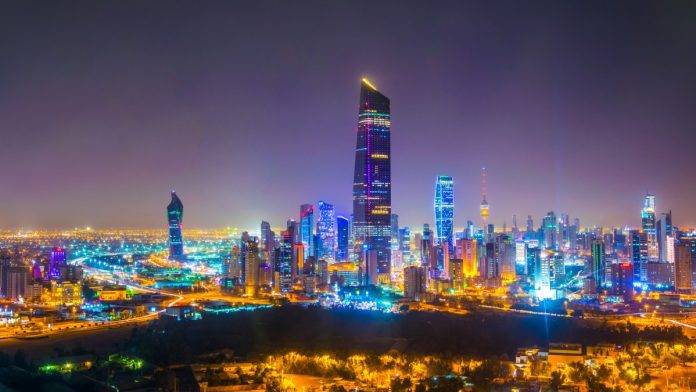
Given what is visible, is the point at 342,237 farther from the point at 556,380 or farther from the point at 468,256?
the point at 556,380

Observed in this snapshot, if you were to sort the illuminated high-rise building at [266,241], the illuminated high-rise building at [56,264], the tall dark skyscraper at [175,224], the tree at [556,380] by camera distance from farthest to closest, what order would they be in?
the tall dark skyscraper at [175,224]
the illuminated high-rise building at [266,241]
the illuminated high-rise building at [56,264]
the tree at [556,380]

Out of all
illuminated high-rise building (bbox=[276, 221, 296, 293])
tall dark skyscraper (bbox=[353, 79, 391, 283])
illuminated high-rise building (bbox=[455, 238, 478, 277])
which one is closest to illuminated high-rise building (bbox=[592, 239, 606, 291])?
illuminated high-rise building (bbox=[455, 238, 478, 277])

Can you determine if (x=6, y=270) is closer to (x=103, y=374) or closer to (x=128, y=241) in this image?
(x=103, y=374)

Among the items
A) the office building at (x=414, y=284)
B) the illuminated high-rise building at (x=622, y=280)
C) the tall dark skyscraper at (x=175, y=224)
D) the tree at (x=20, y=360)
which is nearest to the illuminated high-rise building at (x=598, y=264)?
the illuminated high-rise building at (x=622, y=280)

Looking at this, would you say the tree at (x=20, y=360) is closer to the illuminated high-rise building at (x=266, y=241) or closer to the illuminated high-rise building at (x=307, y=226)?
the illuminated high-rise building at (x=266, y=241)

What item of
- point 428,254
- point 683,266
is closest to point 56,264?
point 428,254

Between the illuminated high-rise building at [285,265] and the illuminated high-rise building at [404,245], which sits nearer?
the illuminated high-rise building at [285,265]

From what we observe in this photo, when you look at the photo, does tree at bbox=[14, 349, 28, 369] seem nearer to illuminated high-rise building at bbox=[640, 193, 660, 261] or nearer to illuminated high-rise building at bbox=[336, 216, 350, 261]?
illuminated high-rise building at bbox=[336, 216, 350, 261]
